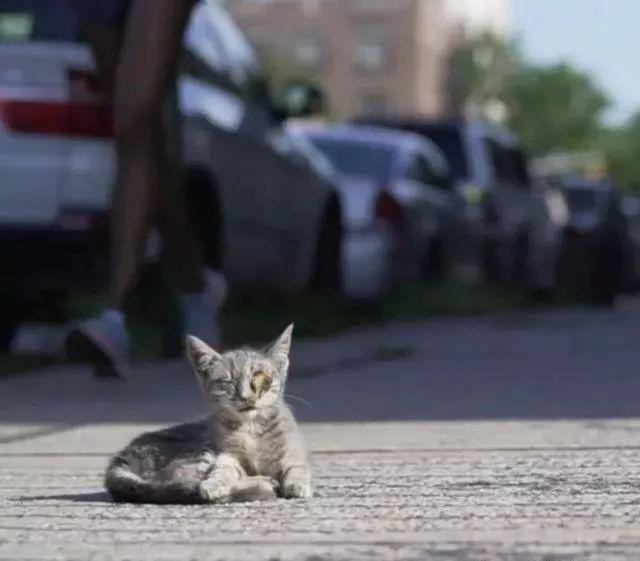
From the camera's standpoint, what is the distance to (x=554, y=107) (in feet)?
409

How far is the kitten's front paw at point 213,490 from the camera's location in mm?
4707

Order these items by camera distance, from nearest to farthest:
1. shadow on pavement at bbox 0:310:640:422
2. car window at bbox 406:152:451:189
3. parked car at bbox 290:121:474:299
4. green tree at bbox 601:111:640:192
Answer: shadow on pavement at bbox 0:310:640:422 → parked car at bbox 290:121:474:299 → car window at bbox 406:152:451:189 → green tree at bbox 601:111:640:192

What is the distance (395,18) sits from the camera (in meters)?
107

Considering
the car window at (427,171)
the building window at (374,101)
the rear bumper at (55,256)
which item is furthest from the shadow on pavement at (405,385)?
the building window at (374,101)

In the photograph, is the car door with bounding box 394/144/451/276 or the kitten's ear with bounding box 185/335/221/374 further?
the car door with bounding box 394/144/451/276

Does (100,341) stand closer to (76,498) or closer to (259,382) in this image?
(76,498)

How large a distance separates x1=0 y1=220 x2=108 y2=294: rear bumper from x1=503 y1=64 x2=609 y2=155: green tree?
355 feet

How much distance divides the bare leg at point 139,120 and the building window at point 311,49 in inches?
3865

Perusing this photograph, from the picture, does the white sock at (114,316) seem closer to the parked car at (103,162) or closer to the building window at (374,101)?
the parked car at (103,162)

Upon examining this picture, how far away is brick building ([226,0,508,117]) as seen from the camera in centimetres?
10750

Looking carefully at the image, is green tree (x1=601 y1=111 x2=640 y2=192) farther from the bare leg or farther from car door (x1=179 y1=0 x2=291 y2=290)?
the bare leg

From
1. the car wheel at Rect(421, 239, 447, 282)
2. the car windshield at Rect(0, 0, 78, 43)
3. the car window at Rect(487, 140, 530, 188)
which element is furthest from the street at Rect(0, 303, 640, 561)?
the car window at Rect(487, 140, 530, 188)

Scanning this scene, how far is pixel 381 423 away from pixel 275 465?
2.08 metres

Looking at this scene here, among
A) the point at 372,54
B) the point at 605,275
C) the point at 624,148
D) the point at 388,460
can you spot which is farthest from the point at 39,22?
the point at 624,148
